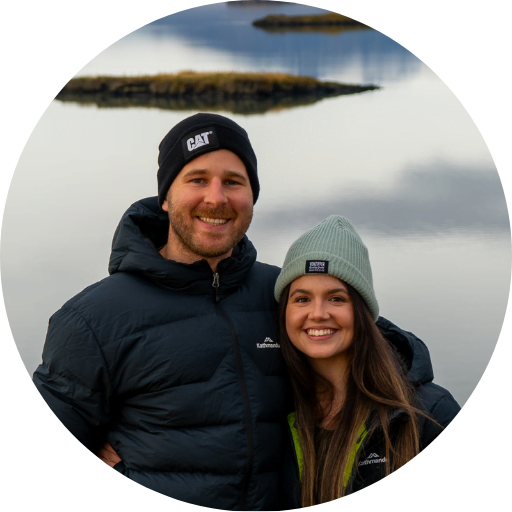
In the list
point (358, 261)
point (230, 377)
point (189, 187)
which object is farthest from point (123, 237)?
point (358, 261)

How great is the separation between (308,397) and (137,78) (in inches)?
71.7

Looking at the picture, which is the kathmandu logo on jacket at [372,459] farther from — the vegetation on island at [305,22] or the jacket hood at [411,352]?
the vegetation on island at [305,22]

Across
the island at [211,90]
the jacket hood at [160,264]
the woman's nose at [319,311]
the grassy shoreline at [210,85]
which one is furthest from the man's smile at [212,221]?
the grassy shoreline at [210,85]

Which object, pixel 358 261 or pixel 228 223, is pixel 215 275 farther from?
pixel 358 261

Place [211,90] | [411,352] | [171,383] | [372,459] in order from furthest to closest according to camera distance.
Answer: [211,90], [411,352], [372,459], [171,383]

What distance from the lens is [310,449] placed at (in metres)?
2.18

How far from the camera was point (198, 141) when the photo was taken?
90.3 inches

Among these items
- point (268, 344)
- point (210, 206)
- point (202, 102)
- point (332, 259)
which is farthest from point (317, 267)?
point (202, 102)

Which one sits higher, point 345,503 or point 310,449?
point 310,449

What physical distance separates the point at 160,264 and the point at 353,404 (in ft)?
2.86

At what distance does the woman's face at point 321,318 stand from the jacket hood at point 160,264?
23 centimetres

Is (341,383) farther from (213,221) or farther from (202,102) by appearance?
(202,102)

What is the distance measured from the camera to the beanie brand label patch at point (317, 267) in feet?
7.30

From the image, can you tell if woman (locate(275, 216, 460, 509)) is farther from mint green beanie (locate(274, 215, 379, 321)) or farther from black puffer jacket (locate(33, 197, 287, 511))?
black puffer jacket (locate(33, 197, 287, 511))
